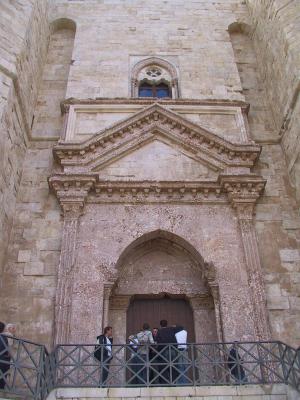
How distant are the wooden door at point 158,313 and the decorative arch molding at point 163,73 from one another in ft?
16.5

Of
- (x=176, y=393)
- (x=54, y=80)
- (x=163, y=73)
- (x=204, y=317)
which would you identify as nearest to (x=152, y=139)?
(x=163, y=73)

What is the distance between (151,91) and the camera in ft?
39.0

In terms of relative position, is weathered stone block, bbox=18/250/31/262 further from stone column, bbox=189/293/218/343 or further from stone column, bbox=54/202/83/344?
stone column, bbox=189/293/218/343

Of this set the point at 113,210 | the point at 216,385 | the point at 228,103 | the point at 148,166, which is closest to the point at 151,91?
the point at 228,103

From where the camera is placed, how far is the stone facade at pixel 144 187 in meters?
8.34

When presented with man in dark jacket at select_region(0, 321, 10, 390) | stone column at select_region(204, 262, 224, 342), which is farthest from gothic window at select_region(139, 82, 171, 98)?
man in dark jacket at select_region(0, 321, 10, 390)

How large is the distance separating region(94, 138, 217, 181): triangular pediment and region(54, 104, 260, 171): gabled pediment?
9 centimetres

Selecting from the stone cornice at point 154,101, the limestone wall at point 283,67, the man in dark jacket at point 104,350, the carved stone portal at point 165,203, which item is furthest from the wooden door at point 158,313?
the stone cornice at point 154,101

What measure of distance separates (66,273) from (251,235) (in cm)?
344

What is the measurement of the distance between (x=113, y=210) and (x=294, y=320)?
12.5 feet

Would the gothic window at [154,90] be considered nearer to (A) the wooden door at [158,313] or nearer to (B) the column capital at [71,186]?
(B) the column capital at [71,186]

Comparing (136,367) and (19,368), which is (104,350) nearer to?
(136,367)

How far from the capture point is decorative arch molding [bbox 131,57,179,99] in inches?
460

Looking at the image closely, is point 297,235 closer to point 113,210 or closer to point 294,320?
point 294,320
